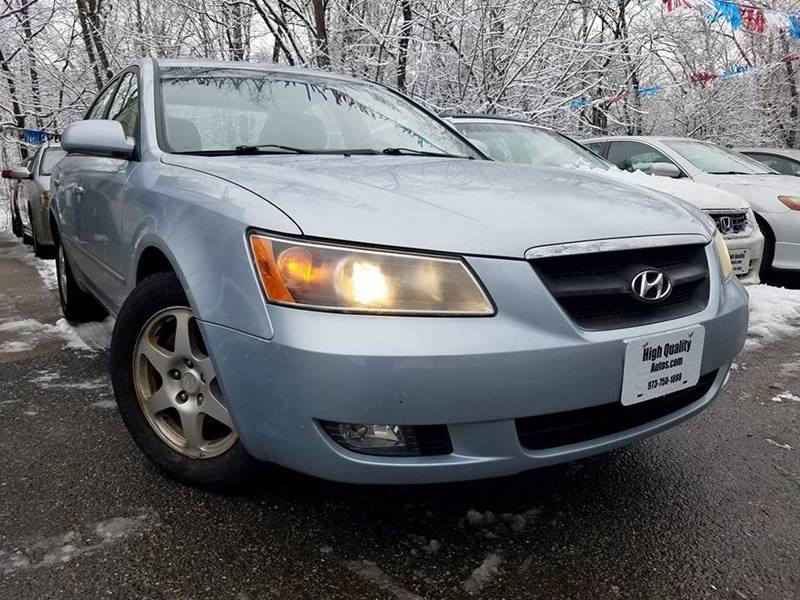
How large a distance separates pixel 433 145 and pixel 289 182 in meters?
1.29

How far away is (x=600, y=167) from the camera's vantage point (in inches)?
216

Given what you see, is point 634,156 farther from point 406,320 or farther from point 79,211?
point 406,320

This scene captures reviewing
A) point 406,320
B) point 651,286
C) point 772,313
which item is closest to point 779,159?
point 772,313

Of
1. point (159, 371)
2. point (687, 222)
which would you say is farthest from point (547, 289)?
point (159, 371)

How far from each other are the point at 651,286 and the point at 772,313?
3385mm

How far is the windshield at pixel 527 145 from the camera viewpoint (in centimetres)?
550

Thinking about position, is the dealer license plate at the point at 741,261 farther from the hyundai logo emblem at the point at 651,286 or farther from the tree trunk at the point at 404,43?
the tree trunk at the point at 404,43

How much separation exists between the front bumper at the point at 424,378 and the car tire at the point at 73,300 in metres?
2.79

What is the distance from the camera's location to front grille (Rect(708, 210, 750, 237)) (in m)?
4.82

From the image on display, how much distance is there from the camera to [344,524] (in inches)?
75.1

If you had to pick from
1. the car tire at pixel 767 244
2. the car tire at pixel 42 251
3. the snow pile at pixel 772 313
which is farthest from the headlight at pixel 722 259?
the car tire at pixel 42 251

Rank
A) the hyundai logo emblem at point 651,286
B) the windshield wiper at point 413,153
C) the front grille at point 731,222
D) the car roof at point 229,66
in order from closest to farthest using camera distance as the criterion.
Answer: the hyundai logo emblem at point 651,286 < the windshield wiper at point 413,153 < the car roof at point 229,66 < the front grille at point 731,222

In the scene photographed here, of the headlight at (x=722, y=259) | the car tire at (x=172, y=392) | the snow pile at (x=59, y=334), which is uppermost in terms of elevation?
the headlight at (x=722, y=259)

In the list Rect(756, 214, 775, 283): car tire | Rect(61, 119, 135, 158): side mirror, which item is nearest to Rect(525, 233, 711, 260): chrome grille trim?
Rect(61, 119, 135, 158): side mirror
